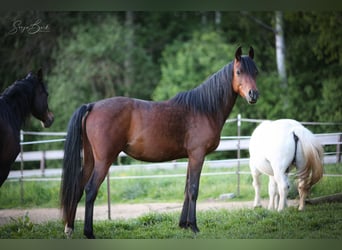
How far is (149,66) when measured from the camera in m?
9.19

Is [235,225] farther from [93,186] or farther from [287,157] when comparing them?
[93,186]

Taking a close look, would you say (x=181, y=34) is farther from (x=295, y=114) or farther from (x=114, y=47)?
(x=295, y=114)

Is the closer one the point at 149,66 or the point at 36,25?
the point at 36,25

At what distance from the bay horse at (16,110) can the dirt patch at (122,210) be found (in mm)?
1098

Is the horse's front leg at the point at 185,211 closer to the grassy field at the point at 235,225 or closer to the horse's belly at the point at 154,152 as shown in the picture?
the grassy field at the point at 235,225

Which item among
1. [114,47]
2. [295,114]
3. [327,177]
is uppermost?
[114,47]

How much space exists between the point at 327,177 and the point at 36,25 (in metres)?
3.70

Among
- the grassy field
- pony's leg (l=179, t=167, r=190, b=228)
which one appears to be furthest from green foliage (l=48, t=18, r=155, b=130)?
pony's leg (l=179, t=167, r=190, b=228)

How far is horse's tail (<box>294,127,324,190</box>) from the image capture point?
5316 mm

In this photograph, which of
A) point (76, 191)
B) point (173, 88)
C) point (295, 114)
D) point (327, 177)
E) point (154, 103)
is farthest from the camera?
point (173, 88)

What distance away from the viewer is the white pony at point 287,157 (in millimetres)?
5324

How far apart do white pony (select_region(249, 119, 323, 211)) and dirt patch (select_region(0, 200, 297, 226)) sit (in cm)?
28

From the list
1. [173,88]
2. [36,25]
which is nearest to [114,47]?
[173,88]

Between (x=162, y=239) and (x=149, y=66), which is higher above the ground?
(x=149, y=66)
